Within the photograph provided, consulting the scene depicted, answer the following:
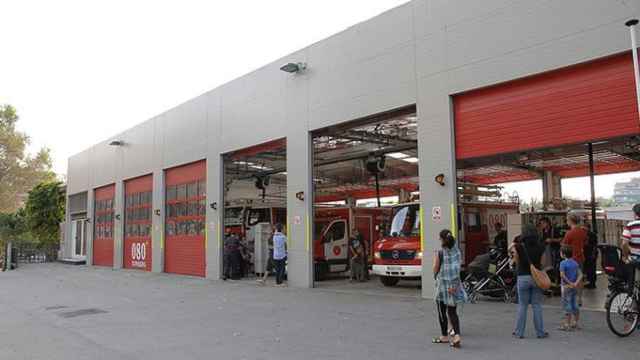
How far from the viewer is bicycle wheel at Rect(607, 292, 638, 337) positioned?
307 inches

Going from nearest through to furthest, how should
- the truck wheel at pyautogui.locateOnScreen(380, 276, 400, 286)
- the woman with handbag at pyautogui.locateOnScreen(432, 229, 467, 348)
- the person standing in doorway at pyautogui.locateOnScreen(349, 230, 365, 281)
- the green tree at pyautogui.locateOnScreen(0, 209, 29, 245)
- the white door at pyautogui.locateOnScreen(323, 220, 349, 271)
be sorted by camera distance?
the woman with handbag at pyautogui.locateOnScreen(432, 229, 467, 348), the truck wheel at pyautogui.locateOnScreen(380, 276, 400, 286), the person standing in doorway at pyautogui.locateOnScreen(349, 230, 365, 281), the white door at pyautogui.locateOnScreen(323, 220, 349, 271), the green tree at pyautogui.locateOnScreen(0, 209, 29, 245)

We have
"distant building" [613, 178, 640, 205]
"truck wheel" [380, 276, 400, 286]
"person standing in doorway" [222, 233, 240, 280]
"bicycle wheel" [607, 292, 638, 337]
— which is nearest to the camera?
"bicycle wheel" [607, 292, 638, 337]

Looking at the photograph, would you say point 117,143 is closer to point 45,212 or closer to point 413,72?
point 45,212

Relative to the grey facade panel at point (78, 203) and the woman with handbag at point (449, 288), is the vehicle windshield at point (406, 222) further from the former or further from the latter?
the grey facade panel at point (78, 203)

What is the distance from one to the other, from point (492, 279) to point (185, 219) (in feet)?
47.7

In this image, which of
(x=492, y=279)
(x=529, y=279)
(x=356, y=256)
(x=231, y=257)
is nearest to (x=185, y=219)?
(x=231, y=257)

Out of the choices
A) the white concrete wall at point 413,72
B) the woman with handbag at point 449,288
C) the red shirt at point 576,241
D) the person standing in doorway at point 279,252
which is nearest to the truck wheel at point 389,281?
the white concrete wall at point 413,72

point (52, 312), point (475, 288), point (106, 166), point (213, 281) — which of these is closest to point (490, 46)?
point (475, 288)

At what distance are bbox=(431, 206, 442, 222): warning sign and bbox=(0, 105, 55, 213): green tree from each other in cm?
4750

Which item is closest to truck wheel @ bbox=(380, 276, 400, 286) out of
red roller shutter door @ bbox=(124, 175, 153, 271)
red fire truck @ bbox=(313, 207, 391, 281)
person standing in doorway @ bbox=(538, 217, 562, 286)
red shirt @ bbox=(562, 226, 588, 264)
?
red fire truck @ bbox=(313, 207, 391, 281)

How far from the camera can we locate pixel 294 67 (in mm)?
16234

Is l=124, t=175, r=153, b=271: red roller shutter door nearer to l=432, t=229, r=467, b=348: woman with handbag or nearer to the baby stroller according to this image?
the baby stroller

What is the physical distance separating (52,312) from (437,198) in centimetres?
890

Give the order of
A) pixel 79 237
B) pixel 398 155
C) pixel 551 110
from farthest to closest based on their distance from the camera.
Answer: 1. pixel 79 237
2. pixel 398 155
3. pixel 551 110
